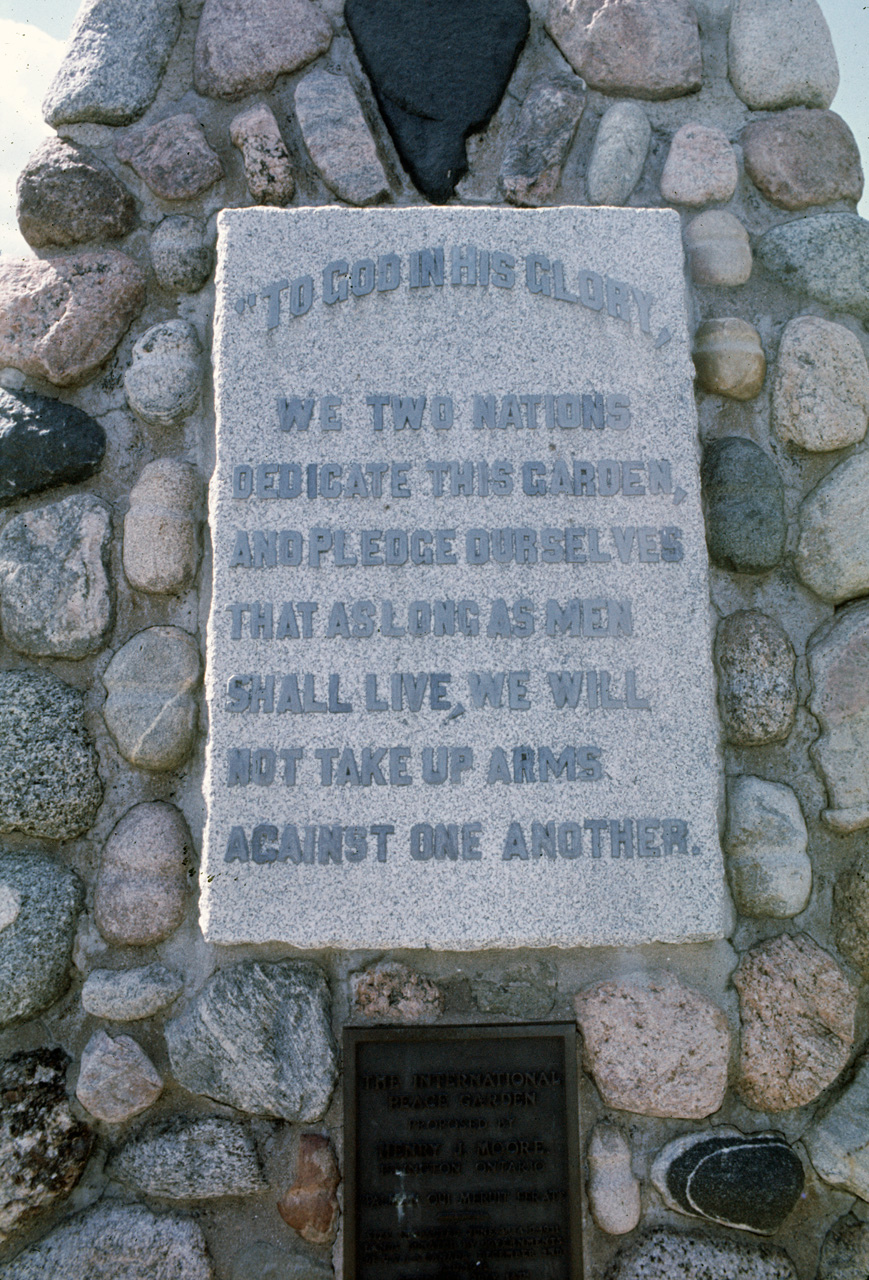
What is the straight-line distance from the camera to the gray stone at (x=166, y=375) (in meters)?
2.27

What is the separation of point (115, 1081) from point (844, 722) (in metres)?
1.84

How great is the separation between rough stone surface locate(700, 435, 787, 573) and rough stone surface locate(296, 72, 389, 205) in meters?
1.15

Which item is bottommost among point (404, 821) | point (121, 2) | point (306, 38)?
point (404, 821)

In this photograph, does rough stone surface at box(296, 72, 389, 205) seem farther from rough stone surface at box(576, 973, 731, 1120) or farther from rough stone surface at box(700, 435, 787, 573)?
rough stone surface at box(576, 973, 731, 1120)

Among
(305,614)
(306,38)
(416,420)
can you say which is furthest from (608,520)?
(306,38)

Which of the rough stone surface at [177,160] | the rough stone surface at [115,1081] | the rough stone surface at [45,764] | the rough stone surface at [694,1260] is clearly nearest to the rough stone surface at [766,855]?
the rough stone surface at [694,1260]

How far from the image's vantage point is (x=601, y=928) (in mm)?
1934

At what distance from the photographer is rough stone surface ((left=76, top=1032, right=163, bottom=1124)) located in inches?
78.4

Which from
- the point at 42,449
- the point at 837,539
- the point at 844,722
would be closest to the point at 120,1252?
the point at 42,449

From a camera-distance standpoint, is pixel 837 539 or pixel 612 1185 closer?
pixel 612 1185

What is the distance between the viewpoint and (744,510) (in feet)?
7.17

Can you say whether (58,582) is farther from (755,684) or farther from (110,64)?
(755,684)

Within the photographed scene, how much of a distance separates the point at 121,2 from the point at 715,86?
1.66 m

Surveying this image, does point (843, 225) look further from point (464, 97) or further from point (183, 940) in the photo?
point (183, 940)
